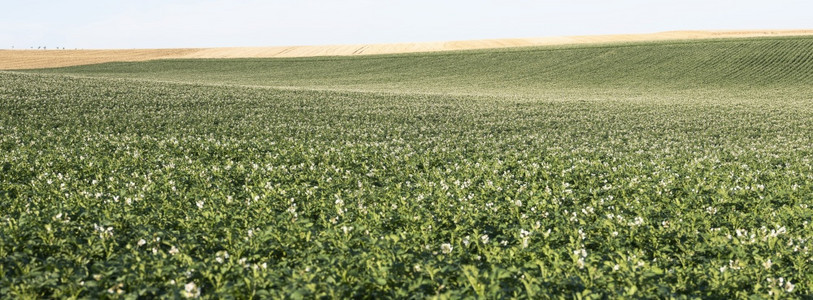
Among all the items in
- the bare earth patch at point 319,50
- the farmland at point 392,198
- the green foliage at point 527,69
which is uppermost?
the bare earth patch at point 319,50

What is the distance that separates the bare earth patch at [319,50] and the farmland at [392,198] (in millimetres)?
62261

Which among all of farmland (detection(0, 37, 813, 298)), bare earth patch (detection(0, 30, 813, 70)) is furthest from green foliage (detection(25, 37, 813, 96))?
farmland (detection(0, 37, 813, 298))

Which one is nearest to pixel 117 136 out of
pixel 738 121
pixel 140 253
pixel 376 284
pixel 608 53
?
pixel 140 253

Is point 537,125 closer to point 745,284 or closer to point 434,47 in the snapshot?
point 745,284

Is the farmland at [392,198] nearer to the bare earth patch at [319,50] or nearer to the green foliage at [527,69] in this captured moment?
the green foliage at [527,69]

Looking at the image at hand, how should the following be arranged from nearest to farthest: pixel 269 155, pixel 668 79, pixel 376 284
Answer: pixel 376 284
pixel 269 155
pixel 668 79

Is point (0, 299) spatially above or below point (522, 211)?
above

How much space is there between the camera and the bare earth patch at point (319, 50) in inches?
3511

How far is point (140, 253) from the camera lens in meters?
6.25

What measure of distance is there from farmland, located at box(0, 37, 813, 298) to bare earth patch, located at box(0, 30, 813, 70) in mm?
62261

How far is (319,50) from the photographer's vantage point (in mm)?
101625

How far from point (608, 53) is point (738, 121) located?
51.2m

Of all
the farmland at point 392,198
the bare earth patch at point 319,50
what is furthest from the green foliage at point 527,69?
the farmland at point 392,198

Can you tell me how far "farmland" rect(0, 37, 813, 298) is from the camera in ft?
18.7
